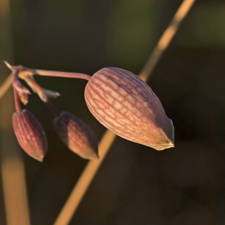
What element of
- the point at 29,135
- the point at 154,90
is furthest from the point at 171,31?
the point at 154,90

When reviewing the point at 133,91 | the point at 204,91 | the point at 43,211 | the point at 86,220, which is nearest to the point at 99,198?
the point at 86,220

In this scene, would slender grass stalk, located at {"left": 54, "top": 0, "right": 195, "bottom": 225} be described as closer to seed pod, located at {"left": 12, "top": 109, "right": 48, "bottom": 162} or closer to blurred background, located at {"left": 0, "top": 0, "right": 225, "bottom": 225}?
seed pod, located at {"left": 12, "top": 109, "right": 48, "bottom": 162}

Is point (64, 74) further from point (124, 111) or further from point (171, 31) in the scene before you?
point (171, 31)

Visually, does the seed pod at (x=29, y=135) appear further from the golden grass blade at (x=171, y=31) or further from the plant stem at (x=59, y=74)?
the golden grass blade at (x=171, y=31)

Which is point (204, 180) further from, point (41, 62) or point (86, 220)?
point (41, 62)

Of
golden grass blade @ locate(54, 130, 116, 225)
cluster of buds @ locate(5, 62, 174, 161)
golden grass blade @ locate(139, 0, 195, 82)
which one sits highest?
golden grass blade @ locate(139, 0, 195, 82)

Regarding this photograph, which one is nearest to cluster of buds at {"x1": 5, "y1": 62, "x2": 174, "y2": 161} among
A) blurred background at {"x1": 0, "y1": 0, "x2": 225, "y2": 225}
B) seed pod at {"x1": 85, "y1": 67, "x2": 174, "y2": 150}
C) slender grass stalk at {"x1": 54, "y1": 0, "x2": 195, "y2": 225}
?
seed pod at {"x1": 85, "y1": 67, "x2": 174, "y2": 150}

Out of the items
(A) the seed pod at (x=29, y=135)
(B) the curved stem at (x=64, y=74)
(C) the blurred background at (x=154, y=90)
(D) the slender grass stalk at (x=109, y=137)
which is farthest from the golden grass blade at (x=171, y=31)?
(C) the blurred background at (x=154, y=90)
